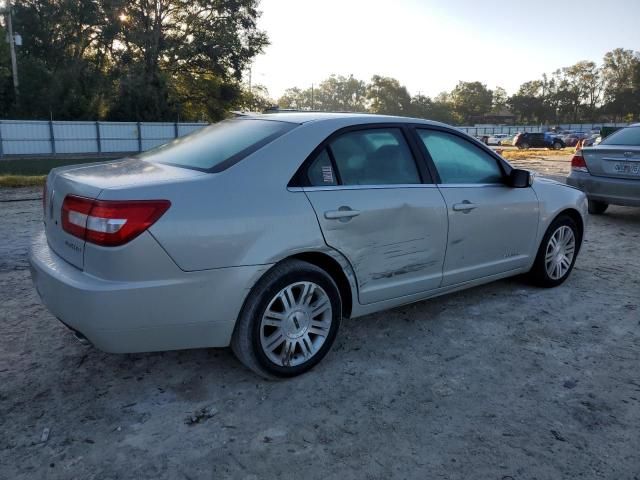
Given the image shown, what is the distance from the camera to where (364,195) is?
318 cm

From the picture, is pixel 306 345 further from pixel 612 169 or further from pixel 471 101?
pixel 471 101

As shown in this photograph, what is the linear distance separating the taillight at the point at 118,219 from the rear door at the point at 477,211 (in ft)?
6.67

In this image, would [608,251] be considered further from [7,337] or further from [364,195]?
[7,337]

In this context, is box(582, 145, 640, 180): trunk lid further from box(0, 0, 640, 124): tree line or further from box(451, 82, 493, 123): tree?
box(451, 82, 493, 123): tree

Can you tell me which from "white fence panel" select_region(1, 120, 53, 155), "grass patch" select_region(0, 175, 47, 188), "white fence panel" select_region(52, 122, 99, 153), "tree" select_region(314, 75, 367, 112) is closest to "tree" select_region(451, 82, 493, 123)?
"tree" select_region(314, 75, 367, 112)

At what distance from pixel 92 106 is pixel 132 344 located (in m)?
31.8

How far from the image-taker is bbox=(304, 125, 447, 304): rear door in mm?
3055

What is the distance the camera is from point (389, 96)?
315 ft

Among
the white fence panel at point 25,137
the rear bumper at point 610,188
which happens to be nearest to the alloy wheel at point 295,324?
the rear bumper at point 610,188

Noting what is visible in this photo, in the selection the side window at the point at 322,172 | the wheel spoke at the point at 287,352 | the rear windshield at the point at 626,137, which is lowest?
the wheel spoke at the point at 287,352

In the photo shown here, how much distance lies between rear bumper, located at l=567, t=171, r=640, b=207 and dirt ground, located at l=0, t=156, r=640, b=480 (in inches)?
142

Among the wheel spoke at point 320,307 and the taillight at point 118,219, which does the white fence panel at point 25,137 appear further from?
the wheel spoke at point 320,307

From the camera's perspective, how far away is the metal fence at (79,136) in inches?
941

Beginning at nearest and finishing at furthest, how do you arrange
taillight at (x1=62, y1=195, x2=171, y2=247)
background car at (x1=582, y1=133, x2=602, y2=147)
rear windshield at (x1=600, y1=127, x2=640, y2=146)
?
taillight at (x1=62, y1=195, x2=171, y2=247) < rear windshield at (x1=600, y1=127, x2=640, y2=146) < background car at (x1=582, y1=133, x2=602, y2=147)
